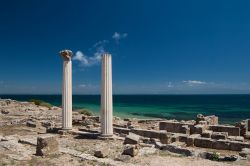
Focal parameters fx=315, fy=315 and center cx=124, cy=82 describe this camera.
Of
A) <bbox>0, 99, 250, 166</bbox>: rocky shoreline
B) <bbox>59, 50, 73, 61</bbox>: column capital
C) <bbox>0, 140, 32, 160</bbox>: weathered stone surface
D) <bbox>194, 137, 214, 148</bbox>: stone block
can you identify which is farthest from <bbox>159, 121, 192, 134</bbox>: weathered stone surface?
<bbox>0, 140, 32, 160</bbox>: weathered stone surface

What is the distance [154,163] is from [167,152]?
2158mm

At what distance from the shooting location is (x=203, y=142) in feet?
51.7

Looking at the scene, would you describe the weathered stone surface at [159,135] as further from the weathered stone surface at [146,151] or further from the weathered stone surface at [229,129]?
the weathered stone surface at [229,129]

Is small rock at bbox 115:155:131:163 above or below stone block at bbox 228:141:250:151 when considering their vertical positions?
above

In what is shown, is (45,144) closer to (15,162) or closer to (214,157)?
(15,162)

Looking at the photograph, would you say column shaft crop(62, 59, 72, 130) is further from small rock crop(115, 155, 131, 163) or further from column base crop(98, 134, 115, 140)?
small rock crop(115, 155, 131, 163)

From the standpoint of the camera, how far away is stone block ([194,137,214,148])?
15578 millimetres

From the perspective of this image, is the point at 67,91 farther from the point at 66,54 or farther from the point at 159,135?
the point at 159,135

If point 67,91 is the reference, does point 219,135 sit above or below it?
below

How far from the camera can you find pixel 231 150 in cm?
1497

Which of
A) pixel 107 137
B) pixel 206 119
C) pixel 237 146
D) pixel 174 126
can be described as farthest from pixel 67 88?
pixel 206 119

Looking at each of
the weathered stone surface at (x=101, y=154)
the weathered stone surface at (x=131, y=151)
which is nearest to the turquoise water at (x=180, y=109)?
the weathered stone surface at (x=131, y=151)

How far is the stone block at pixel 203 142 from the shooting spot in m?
15.6

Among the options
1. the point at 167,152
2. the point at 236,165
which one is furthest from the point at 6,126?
the point at 236,165
